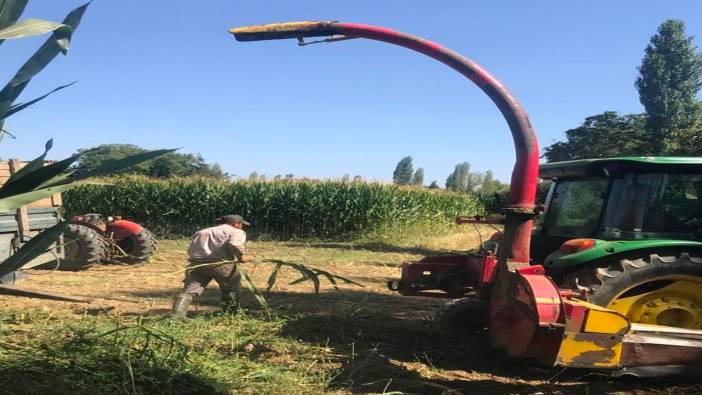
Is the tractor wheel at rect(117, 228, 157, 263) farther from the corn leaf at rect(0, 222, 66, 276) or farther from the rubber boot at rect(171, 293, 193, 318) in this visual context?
the corn leaf at rect(0, 222, 66, 276)

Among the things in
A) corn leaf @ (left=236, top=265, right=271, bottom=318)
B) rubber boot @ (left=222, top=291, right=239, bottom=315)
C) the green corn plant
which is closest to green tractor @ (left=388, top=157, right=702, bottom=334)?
corn leaf @ (left=236, top=265, right=271, bottom=318)

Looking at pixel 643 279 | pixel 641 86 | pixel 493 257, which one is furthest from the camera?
pixel 641 86

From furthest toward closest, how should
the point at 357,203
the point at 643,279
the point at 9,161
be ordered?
the point at 357,203 → the point at 9,161 → the point at 643,279

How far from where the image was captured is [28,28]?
1.87m

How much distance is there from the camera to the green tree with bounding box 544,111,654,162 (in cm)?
2957

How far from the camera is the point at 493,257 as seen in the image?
4832 millimetres

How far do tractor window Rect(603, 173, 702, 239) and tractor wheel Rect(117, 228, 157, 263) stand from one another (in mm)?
8764

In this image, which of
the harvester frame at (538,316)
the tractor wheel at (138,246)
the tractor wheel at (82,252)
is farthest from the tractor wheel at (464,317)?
the tractor wheel at (138,246)

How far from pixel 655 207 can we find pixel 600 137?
107 feet

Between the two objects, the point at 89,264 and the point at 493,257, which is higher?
the point at 493,257

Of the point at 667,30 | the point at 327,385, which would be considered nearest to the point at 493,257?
the point at 327,385

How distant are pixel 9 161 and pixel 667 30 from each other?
167 ft

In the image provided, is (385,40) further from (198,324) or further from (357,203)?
(357,203)

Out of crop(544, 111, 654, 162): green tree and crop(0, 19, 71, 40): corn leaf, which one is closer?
crop(0, 19, 71, 40): corn leaf
